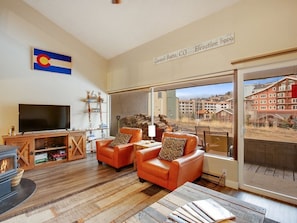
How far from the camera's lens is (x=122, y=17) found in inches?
147

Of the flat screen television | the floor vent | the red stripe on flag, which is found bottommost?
the floor vent

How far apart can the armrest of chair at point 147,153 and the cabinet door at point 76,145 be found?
220 centimetres

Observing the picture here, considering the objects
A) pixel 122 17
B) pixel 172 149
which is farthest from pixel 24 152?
pixel 122 17

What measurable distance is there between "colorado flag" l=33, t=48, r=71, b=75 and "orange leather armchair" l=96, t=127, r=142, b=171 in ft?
7.63

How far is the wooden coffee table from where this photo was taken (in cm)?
139

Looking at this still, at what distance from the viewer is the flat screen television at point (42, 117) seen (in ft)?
12.6

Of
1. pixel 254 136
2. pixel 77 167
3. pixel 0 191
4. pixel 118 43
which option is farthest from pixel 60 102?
pixel 254 136

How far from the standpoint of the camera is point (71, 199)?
2531 mm

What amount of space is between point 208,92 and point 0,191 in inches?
156

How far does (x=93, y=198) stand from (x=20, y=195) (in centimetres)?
116

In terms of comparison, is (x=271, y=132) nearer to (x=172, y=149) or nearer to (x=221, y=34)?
(x=172, y=149)

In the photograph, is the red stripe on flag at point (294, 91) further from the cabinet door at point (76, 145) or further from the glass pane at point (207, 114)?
the cabinet door at point (76, 145)

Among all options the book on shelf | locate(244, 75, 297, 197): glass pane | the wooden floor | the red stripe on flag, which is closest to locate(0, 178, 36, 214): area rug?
the wooden floor

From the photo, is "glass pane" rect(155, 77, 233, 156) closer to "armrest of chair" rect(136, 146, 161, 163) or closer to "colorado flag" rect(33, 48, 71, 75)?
"armrest of chair" rect(136, 146, 161, 163)
